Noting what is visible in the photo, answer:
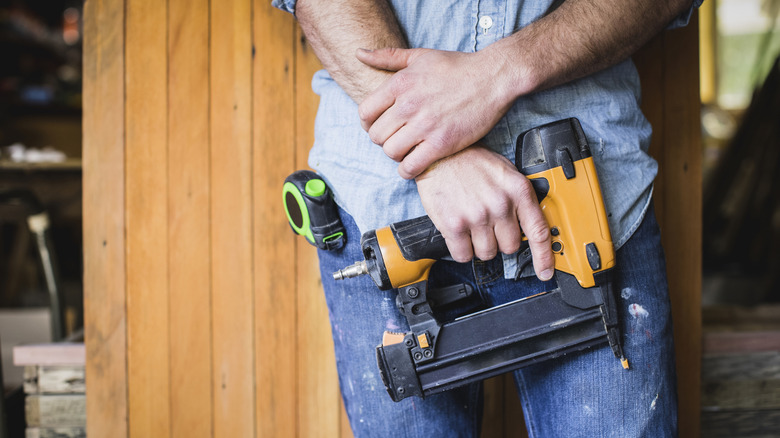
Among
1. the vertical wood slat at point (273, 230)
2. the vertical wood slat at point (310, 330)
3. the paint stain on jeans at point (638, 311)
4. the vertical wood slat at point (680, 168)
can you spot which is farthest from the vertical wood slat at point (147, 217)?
the vertical wood slat at point (680, 168)

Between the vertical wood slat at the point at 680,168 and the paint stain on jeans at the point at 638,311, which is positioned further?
the vertical wood slat at the point at 680,168

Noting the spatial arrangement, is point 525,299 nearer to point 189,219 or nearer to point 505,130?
point 505,130

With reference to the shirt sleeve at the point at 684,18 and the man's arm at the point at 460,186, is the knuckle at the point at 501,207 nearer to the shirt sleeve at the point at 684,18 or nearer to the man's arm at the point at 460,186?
the man's arm at the point at 460,186

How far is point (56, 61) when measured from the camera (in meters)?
4.50

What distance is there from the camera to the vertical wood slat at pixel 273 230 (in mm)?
1148

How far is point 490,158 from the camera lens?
53 centimetres

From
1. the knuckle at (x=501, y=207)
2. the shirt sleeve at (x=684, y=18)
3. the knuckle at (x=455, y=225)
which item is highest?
the shirt sleeve at (x=684, y=18)

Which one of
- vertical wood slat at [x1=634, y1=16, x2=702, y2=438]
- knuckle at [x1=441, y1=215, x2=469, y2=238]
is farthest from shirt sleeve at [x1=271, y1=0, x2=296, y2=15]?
vertical wood slat at [x1=634, y1=16, x2=702, y2=438]

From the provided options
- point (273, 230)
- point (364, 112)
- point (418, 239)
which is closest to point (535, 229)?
point (418, 239)

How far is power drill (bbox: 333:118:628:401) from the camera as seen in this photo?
542 mm

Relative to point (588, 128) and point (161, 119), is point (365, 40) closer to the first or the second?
point (588, 128)

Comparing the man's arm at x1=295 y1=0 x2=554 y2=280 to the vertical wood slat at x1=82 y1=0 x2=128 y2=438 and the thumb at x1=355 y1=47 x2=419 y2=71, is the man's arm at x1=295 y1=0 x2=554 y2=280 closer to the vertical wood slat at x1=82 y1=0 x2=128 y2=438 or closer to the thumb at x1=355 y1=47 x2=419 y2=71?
the thumb at x1=355 y1=47 x2=419 y2=71

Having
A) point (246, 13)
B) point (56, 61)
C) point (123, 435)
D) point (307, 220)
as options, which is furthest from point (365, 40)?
point (56, 61)

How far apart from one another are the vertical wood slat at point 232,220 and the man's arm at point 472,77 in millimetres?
702
